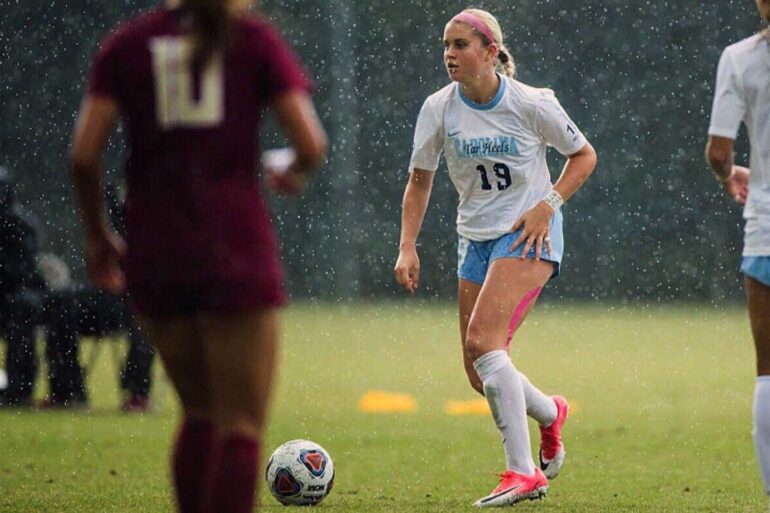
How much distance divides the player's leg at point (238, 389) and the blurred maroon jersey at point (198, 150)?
2.0 inches

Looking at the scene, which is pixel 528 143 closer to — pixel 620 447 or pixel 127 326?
pixel 620 447

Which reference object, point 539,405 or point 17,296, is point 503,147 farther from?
point 17,296

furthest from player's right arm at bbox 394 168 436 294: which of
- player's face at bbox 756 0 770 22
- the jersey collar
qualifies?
player's face at bbox 756 0 770 22

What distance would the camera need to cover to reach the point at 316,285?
16078mm

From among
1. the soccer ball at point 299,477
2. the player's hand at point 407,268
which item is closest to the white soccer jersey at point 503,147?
the player's hand at point 407,268

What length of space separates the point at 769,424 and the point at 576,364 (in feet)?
26.2

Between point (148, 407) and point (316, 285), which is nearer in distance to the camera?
point (148, 407)

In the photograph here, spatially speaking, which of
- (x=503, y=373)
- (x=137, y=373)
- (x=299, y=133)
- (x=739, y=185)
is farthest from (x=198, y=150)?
(x=137, y=373)

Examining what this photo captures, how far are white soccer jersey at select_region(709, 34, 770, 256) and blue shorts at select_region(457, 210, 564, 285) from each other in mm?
1569

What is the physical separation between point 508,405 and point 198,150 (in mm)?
2528

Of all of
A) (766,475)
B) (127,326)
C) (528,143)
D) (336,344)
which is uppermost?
(528,143)

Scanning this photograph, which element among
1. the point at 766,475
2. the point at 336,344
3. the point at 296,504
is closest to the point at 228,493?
the point at 766,475

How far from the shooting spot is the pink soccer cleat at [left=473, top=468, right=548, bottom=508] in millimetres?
5246

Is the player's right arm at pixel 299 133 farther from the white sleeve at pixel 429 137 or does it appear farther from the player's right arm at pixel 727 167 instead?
the white sleeve at pixel 429 137
